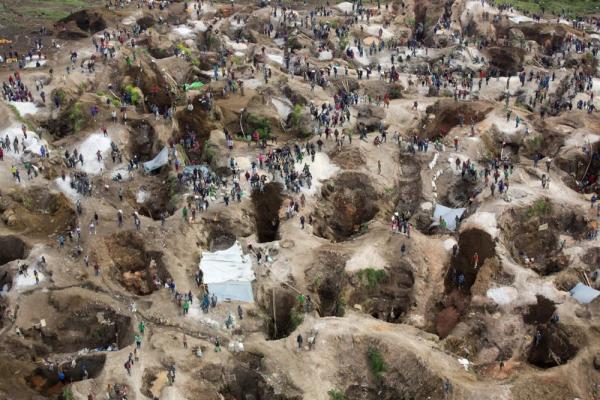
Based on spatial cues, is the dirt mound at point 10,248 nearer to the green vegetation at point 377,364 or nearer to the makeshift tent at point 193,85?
the green vegetation at point 377,364

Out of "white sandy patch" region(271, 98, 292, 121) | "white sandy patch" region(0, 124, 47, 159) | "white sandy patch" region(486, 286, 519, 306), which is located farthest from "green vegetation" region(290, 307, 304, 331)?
"white sandy patch" region(0, 124, 47, 159)

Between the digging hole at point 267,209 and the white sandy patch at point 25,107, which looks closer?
the digging hole at point 267,209

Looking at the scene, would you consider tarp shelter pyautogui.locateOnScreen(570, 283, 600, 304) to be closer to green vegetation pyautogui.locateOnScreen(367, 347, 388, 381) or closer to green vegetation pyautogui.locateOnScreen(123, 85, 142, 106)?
green vegetation pyautogui.locateOnScreen(367, 347, 388, 381)

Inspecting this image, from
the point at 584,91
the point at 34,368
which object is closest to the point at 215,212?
the point at 34,368

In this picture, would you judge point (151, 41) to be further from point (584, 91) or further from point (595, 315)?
point (595, 315)

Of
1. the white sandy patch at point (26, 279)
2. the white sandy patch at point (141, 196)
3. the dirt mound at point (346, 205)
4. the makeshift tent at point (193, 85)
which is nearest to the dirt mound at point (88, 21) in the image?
the makeshift tent at point (193, 85)

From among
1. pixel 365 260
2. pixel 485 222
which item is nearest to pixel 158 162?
pixel 365 260
